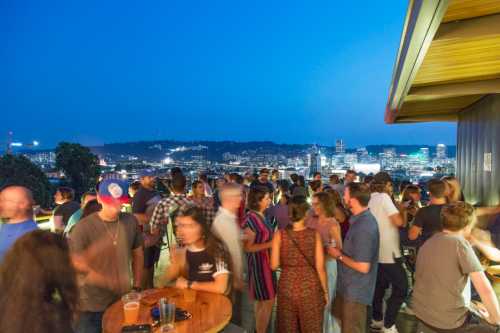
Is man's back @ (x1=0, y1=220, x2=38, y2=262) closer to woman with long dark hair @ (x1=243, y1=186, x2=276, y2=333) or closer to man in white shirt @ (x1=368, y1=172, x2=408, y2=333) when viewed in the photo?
woman with long dark hair @ (x1=243, y1=186, x2=276, y2=333)

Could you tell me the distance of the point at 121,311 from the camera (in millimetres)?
2424

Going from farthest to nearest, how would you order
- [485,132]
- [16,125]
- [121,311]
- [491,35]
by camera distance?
1. [16,125]
2. [485,132]
3. [491,35]
4. [121,311]

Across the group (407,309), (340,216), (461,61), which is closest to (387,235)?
(340,216)

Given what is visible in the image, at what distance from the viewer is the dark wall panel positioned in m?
6.29

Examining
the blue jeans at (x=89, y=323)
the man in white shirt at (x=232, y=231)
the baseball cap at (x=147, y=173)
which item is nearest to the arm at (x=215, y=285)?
the man in white shirt at (x=232, y=231)

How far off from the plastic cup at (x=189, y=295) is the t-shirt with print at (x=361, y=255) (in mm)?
1359

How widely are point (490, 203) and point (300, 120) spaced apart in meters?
155

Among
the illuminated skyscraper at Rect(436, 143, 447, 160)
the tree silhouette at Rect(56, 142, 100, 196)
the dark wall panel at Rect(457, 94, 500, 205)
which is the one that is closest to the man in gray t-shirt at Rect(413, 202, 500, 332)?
the dark wall panel at Rect(457, 94, 500, 205)

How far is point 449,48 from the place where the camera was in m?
3.59

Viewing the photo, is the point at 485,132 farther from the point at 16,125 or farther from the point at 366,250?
the point at 16,125

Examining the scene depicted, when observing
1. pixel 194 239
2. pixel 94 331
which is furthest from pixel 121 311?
pixel 194 239

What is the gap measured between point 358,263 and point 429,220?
1.29 meters

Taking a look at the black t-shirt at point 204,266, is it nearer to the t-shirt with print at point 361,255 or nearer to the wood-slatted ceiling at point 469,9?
the t-shirt with print at point 361,255

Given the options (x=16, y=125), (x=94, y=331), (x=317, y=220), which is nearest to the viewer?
(x=94, y=331)
